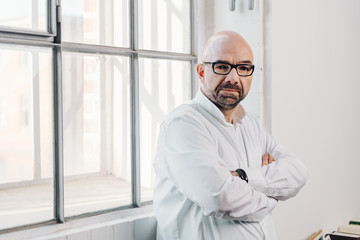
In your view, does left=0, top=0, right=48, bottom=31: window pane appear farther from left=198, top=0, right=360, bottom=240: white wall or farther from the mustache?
left=198, top=0, right=360, bottom=240: white wall

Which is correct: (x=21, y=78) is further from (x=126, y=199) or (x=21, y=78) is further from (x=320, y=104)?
(x=320, y=104)

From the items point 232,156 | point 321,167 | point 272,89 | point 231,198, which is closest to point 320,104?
point 321,167

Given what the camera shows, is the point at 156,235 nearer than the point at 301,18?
Yes

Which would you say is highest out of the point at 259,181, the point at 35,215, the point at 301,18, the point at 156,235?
the point at 301,18

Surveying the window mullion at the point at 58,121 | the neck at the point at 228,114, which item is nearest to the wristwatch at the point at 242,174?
the neck at the point at 228,114

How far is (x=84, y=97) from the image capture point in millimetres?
2016

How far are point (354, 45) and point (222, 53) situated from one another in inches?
79.1

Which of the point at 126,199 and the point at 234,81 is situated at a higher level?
the point at 234,81

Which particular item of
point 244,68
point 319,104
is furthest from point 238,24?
point 319,104

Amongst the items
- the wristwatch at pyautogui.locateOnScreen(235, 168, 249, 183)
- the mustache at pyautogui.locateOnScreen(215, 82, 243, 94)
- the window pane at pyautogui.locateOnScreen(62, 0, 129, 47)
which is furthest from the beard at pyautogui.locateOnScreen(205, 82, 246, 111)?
the window pane at pyautogui.locateOnScreen(62, 0, 129, 47)

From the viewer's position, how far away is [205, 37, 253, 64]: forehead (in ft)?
6.04

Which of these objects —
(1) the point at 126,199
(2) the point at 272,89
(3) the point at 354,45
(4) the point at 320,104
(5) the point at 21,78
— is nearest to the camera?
(5) the point at 21,78

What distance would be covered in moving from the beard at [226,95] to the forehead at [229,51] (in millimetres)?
90

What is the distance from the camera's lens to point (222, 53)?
72.6 inches
